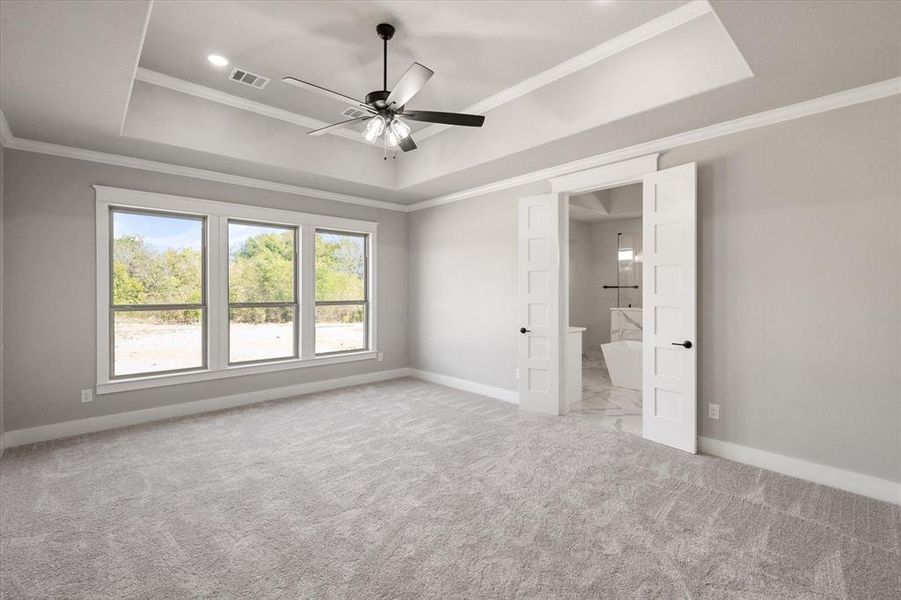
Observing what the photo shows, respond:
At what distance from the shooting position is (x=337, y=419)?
14.5 ft

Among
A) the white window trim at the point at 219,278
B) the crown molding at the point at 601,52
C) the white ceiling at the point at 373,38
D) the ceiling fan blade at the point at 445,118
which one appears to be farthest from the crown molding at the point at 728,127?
the white window trim at the point at 219,278

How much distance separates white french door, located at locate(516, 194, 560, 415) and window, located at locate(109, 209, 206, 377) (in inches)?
143

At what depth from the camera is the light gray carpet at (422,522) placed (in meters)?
1.99

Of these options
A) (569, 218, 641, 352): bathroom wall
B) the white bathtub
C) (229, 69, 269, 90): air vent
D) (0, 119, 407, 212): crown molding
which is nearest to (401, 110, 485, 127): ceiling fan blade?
(229, 69, 269, 90): air vent

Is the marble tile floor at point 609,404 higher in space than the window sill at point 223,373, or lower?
lower

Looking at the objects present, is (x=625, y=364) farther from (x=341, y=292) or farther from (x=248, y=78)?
(x=248, y=78)

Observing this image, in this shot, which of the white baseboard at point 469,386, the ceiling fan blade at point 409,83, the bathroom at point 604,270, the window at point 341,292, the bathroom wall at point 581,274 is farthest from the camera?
the bathroom wall at point 581,274

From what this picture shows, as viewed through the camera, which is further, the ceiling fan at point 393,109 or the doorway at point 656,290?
the doorway at point 656,290

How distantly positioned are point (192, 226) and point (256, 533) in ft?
12.0

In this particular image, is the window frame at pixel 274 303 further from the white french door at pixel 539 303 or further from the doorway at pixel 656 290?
the doorway at pixel 656 290

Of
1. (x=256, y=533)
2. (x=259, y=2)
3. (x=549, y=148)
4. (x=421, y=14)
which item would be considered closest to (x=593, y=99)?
(x=549, y=148)

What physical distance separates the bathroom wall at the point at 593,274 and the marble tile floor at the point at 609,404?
174cm

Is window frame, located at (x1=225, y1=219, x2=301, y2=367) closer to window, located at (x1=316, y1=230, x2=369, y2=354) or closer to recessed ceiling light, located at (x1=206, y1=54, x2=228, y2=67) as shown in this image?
window, located at (x1=316, y1=230, x2=369, y2=354)

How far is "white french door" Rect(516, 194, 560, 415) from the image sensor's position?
179 inches
